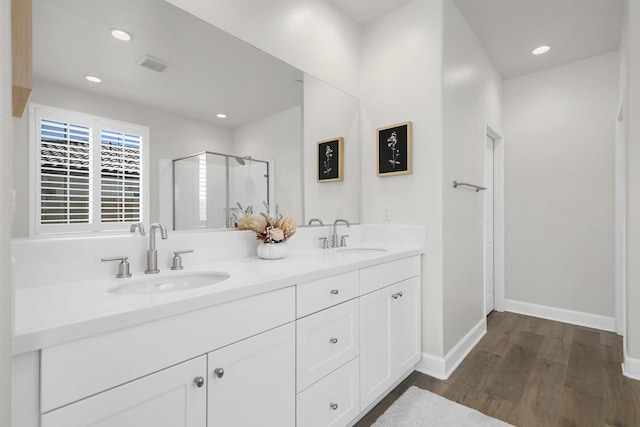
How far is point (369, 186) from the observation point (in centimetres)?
251

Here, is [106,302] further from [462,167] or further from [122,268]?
[462,167]

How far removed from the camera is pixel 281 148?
1945 mm

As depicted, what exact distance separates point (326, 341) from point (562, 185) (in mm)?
3200

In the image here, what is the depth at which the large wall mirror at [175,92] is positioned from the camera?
1110mm

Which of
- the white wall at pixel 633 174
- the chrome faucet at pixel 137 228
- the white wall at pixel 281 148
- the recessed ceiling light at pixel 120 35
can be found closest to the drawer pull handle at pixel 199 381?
the chrome faucet at pixel 137 228

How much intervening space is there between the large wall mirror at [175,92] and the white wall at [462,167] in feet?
2.99

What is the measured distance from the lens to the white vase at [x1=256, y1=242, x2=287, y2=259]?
5.28 feet

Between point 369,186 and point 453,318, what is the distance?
117 centimetres

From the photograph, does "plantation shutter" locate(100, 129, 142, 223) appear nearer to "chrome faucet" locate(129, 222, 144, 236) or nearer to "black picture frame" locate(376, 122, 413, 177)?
"chrome faucet" locate(129, 222, 144, 236)

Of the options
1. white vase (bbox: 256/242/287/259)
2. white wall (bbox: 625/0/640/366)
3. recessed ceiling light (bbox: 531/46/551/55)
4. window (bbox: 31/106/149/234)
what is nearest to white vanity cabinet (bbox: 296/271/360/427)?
white vase (bbox: 256/242/287/259)

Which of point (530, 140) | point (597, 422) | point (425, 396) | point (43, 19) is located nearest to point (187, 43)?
point (43, 19)

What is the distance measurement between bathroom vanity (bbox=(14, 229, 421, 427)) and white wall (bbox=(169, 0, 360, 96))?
1246 mm

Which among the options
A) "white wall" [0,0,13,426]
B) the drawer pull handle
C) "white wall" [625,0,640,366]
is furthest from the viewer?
"white wall" [625,0,640,366]

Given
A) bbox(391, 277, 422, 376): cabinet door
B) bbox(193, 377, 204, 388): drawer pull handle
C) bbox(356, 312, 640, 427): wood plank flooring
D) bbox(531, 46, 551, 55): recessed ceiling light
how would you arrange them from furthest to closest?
bbox(531, 46, 551, 55): recessed ceiling light → bbox(391, 277, 422, 376): cabinet door → bbox(356, 312, 640, 427): wood plank flooring → bbox(193, 377, 204, 388): drawer pull handle
